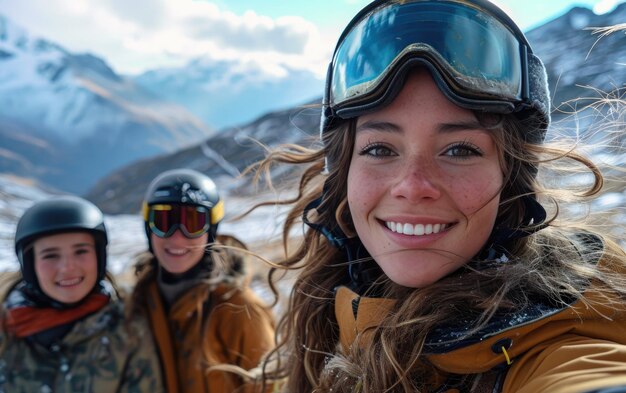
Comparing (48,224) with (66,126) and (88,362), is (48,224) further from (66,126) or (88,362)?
(66,126)

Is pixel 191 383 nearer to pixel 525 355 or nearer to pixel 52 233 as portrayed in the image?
pixel 52 233

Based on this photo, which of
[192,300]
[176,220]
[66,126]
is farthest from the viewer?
[66,126]

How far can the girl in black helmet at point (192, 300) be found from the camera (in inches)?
147

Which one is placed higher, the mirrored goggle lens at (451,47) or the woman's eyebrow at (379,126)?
the mirrored goggle lens at (451,47)

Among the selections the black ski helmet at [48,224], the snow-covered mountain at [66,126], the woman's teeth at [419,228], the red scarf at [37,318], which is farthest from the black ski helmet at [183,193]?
the snow-covered mountain at [66,126]

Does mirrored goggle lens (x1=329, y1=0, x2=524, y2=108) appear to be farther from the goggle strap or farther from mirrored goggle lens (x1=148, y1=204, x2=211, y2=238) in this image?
the goggle strap

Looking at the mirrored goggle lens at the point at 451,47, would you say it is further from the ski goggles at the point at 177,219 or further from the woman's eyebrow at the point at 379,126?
the ski goggles at the point at 177,219

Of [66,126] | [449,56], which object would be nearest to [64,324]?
[449,56]

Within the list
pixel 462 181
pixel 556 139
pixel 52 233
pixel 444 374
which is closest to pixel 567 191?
pixel 556 139

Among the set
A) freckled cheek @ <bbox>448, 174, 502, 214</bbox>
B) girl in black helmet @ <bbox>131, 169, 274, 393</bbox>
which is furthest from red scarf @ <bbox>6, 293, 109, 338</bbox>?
freckled cheek @ <bbox>448, 174, 502, 214</bbox>

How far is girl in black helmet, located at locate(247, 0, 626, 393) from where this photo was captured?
1.47 metres

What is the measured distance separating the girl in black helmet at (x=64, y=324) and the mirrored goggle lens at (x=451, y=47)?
2.77 m

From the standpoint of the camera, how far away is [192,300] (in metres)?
3.85

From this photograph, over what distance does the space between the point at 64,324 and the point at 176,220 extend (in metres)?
1.15
